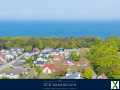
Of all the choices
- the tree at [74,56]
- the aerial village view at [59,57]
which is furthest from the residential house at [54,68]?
the tree at [74,56]

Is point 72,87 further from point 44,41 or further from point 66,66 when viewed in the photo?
point 44,41

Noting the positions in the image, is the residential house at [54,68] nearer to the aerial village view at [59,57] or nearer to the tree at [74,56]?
the aerial village view at [59,57]

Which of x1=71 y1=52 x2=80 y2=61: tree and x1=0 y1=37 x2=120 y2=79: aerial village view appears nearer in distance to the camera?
x1=0 y1=37 x2=120 y2=79: aerial village view

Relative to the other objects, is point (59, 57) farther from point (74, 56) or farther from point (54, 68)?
point (54, 68)

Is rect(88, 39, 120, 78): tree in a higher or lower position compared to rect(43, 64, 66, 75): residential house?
higher

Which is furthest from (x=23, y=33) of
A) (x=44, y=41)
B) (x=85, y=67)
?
(x=85, y=67)

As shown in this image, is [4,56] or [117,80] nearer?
[117,80]

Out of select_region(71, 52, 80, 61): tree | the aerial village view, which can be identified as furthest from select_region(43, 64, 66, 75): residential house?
select_region(71, 52, 80, 61): tree

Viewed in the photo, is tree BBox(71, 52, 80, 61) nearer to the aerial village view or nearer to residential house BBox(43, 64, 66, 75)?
the aerial village view
